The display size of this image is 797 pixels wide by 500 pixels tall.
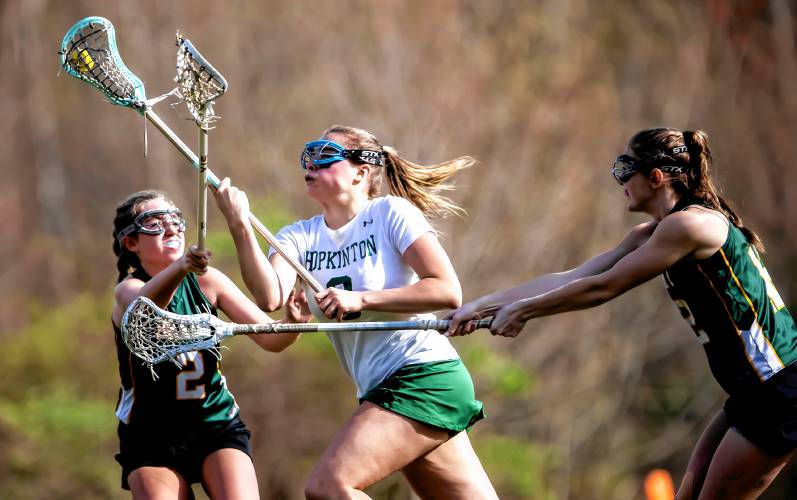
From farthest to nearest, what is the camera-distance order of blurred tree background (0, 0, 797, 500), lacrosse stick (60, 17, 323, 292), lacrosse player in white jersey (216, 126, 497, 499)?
blurred tree background (0, 0, 797, 500), lacrosse stick (60, 17, 323, 292), lacrosse player in white jersey (216, 126, 497, 499)

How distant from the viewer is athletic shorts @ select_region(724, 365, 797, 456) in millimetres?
3494

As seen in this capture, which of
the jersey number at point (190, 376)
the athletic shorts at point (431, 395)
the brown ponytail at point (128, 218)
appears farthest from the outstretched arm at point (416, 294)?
the brown ponytail at point (128, 218)

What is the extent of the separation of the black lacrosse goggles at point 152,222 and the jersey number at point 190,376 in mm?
508

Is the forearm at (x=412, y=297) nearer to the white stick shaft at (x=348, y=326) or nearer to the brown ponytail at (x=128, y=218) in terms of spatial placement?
the white stick shaft at (x=348, y=326)

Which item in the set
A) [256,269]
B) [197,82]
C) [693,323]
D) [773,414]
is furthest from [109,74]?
[773,414]

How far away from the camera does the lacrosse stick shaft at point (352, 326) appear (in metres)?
3.51

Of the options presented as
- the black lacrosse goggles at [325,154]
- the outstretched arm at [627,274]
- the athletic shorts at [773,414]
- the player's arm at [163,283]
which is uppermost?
the black lacrosse goggles at [325,154]

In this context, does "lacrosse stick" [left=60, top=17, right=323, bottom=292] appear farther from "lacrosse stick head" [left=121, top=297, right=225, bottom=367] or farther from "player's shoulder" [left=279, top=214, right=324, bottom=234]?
"lacrosse stick head" [left=121, top=297, right=225, bottom=367]

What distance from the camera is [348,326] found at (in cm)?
353

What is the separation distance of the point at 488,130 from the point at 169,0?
292 cm

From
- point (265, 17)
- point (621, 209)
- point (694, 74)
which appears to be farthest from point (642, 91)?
point (265, 17)

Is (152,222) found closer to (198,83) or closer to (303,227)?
(303,227)

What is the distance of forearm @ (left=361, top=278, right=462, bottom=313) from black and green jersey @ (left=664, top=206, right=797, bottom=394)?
2.56ft

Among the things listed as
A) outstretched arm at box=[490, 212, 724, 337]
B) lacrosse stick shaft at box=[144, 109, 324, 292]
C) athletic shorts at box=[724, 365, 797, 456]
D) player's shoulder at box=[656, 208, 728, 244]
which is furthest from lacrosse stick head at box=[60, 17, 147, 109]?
athletic shorts at box=[724, 365, 797, 456]
